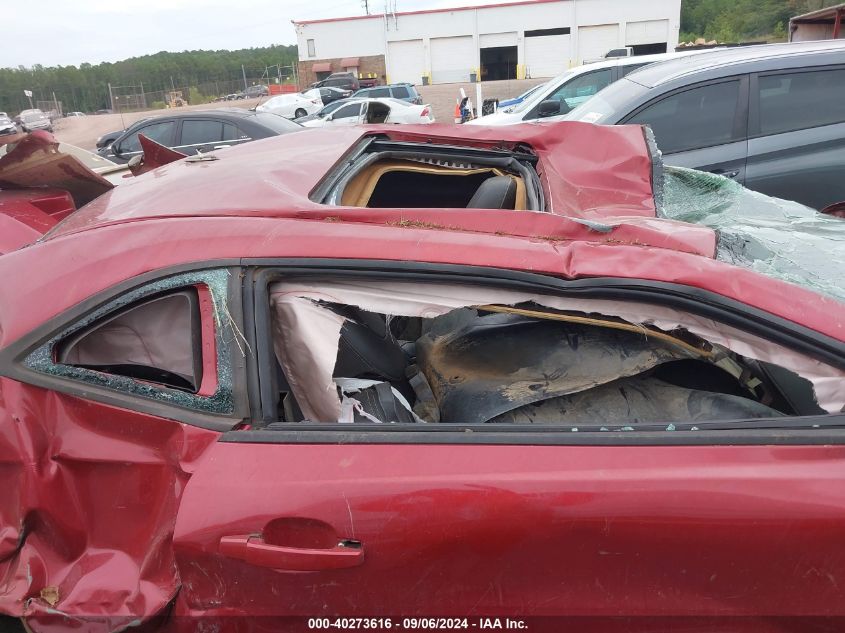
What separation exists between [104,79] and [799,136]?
67304mm

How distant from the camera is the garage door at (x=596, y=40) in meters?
38.2

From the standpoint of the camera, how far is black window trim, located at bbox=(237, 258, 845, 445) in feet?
4.17

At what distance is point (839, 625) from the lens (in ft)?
3.99

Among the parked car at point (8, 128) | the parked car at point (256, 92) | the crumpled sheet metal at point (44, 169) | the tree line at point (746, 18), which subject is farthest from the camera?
the parked car at point (256, 92)

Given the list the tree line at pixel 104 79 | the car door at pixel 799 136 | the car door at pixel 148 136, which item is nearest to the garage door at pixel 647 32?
the tree line at pixel 104 79

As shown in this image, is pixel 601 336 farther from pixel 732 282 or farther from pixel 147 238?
pixel 147 238

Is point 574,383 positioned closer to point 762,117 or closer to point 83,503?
point 83,503

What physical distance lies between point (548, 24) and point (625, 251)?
139ft

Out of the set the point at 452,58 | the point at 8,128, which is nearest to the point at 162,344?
the point at 8,128

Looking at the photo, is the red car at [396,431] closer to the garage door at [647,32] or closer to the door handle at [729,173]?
the door handle at [729,173]

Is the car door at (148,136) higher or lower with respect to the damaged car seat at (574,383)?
higher

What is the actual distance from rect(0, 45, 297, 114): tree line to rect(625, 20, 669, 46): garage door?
31226 mm

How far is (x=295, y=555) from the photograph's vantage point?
123 cm

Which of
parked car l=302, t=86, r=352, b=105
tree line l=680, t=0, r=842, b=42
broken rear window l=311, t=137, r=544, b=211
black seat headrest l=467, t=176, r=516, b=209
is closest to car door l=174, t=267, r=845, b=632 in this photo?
broken rear window l=311, t=137, r=544, b=211
